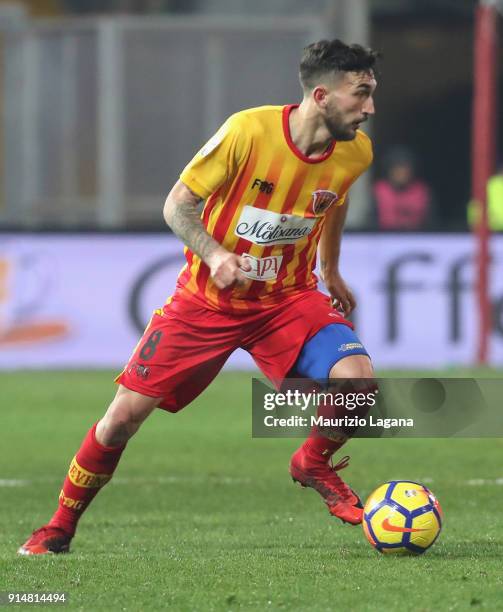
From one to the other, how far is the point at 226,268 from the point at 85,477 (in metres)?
1.18

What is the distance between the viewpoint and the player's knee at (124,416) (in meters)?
6.18

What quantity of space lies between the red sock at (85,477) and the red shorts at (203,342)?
280 mm

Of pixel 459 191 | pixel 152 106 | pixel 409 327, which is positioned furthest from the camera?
pixel 459 191

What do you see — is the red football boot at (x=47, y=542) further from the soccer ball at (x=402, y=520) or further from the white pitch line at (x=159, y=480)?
the white pitch line at (x=159, y=480)

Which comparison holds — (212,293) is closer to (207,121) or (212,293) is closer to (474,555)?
(474,555)

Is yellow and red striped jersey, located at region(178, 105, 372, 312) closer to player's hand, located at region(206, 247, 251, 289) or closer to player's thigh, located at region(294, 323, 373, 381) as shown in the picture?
player's thigh, located at region(294, 323, 373, 381)

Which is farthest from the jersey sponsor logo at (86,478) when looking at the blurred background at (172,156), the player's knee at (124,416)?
the blurred background at (172,156)

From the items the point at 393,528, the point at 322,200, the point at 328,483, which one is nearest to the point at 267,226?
the point at 322,200

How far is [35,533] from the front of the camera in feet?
20.7

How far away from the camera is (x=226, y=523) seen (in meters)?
7.20

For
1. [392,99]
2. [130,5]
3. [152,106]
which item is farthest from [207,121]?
[392,99]

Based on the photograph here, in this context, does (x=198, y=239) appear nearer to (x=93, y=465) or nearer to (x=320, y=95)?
(x=320, y=95)

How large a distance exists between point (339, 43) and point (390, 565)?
193 cm

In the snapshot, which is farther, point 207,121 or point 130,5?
Answer: point 130,5
